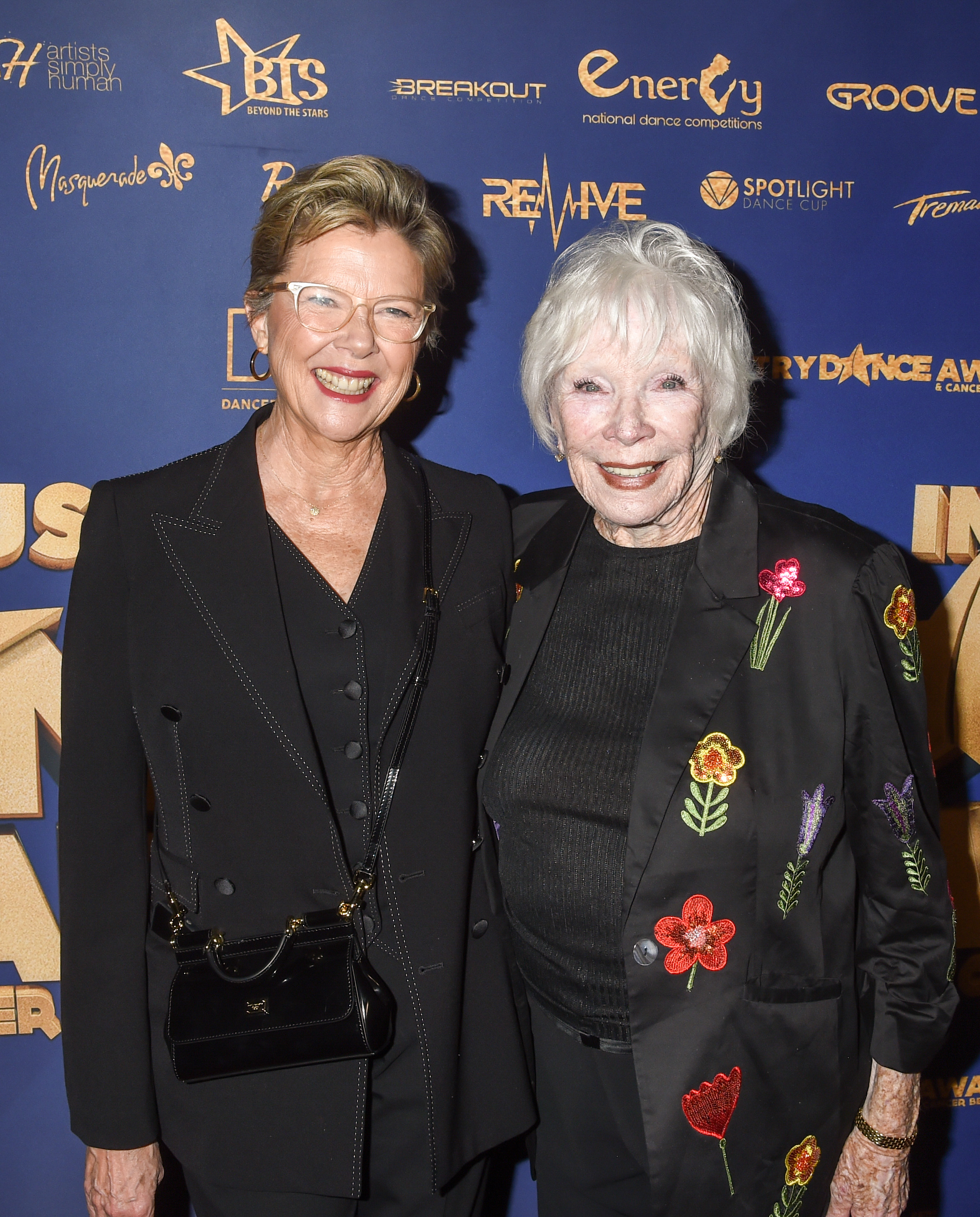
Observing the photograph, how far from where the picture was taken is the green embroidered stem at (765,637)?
1471 millimetres

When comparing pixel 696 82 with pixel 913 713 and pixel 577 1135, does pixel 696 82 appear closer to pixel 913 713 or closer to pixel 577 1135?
pixel 913 713

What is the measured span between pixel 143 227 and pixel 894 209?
1.73m

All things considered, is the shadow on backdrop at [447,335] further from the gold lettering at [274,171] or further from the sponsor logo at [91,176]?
the sponsor logo at [91,176]

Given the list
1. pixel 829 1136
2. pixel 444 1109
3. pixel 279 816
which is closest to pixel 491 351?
pixel 279 816

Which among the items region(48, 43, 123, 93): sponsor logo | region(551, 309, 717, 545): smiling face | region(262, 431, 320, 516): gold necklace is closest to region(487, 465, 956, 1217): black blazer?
region(551, 309, 717, 545): smiling face

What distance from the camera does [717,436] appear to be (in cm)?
162

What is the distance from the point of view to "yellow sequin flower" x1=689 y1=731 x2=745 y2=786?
1.45 meters

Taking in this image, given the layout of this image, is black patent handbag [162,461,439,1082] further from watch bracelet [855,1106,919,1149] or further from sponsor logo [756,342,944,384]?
sponsor logo [756,342,944,384]

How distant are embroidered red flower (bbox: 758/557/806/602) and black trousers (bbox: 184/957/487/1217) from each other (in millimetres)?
865

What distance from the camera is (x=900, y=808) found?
4.72ft

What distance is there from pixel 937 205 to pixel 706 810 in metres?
1.65

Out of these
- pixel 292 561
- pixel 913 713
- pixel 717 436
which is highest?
pixel 717 436

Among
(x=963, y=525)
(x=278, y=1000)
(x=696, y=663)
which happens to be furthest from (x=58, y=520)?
(x=963, y=525)

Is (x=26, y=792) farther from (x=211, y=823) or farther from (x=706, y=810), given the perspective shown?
(x=706, y=810)
